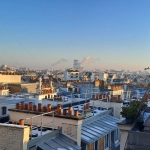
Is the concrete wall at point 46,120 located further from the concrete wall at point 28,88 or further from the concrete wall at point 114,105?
the concrete wall at point 28,88

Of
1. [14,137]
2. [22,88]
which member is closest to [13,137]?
[14,137]

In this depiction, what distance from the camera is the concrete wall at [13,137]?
982 centimetres

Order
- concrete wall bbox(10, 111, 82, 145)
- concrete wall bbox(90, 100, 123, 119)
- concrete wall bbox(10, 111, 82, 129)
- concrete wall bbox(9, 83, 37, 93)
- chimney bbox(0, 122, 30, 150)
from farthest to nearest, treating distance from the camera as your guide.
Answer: concrete wall bbox(9, 83, 37, 93) → concrete wall bbox(90, 100, 123, 119) → concrete wall bbox(10, 111, 82, 129) → concrete wall bbox(10, 111, 82, 145) → chimney bbox(0, 122, 30, 150)

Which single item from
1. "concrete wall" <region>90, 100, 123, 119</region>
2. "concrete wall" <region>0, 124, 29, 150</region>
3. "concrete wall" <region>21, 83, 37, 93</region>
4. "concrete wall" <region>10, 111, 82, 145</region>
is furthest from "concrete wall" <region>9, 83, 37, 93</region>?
"concrete wall" <region>0, 124, 29, 150</region>

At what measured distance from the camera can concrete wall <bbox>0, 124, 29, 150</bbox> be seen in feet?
32.2

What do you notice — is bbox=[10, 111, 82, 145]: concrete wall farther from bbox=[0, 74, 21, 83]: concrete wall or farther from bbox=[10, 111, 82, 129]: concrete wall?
bbox=[0, 74, 21, 83]: concrete wall

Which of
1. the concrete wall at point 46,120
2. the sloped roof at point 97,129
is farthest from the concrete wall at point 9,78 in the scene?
the concrete wall at point 46,120

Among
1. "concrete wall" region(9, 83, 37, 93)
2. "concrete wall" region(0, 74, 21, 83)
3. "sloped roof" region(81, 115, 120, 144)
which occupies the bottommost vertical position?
"sloped roof" region(81, 115, 120, 144)

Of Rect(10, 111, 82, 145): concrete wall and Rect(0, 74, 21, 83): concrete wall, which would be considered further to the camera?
Rect(0, 74, 21, 83): concrete wall

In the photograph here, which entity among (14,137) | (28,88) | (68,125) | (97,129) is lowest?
(97,129)

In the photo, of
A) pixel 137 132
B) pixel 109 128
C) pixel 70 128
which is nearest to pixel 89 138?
pixel 70 128

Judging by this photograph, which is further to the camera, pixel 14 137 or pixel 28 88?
pixel 28 88

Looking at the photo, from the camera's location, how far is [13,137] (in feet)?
32.6

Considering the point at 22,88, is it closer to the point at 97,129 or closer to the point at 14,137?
the point at 97,129
